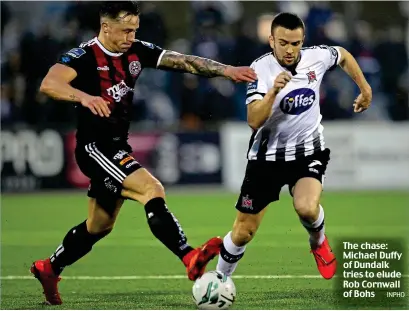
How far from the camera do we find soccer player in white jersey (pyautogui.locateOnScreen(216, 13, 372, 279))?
7762 millimetres

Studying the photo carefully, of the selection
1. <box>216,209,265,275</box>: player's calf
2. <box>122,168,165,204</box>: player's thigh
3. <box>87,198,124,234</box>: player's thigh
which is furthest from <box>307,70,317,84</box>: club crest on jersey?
<box>87,198,124,234</box>: player's thigh

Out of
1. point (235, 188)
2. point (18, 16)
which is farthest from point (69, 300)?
point (18, 16)

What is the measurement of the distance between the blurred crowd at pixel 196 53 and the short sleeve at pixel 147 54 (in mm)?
9617

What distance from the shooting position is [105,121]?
758 centimetres

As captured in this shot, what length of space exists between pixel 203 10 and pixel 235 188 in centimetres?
335

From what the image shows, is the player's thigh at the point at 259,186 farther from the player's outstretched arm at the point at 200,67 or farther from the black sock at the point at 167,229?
the black sock at the point at 167,229

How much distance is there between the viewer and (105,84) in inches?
298

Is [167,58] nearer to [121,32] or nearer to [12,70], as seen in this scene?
[121,32]

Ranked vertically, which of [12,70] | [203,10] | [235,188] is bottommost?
[235,188]

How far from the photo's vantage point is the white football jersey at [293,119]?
794 centimetres

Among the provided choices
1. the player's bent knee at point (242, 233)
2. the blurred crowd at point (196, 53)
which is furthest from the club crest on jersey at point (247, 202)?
the blurred crowd at point (196, 53)

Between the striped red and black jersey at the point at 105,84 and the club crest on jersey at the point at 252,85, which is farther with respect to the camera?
the club crest on jersey at the point at 252,85

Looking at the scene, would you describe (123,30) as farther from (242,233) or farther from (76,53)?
(242,233)

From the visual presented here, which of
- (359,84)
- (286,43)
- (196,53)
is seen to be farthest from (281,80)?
(196,53)
